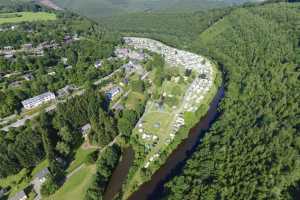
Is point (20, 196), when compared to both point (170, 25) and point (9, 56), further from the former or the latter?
point (170, 25)

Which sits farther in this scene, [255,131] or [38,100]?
[38,100]

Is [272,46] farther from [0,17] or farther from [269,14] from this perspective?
[0,17]

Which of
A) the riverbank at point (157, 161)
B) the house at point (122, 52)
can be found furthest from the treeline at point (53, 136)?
the house at point (122, 52)

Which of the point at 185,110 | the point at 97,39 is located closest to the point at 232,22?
the point at 97,39

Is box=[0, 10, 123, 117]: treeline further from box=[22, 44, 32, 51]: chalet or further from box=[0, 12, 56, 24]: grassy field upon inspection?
box=[0, 12, 56, 24]: grassy field

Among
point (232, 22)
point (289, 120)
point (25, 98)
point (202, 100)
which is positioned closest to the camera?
point (289, 120)

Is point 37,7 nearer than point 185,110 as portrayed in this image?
No

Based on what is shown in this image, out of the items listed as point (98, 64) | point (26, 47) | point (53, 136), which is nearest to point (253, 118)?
point (53, 136)

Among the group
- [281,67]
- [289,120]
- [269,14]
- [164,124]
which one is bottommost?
[164,124]
